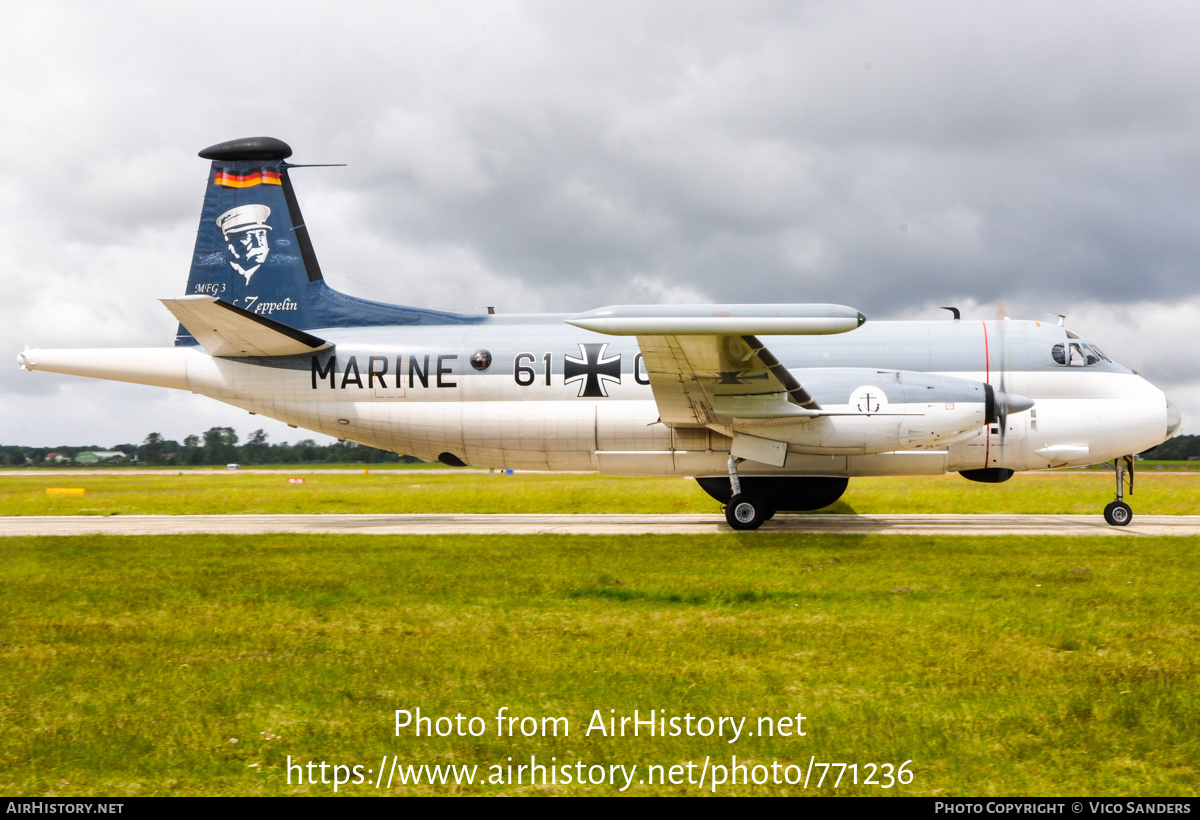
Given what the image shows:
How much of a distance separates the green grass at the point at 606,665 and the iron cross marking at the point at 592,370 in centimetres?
664

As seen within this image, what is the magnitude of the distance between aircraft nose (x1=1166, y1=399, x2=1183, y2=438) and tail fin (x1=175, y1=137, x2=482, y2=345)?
17.6 meters

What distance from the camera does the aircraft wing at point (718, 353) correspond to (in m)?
12.1

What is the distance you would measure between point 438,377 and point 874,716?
570 inches

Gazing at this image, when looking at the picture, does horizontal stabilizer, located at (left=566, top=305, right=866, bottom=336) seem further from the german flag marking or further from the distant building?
the distant building

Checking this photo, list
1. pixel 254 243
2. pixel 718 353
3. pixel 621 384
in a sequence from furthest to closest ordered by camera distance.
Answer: pixel 254 243 < pixel 621 384 < pixel 718 353

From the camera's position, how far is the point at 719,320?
12.4 metres

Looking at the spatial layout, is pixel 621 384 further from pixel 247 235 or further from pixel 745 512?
pixel 247 235

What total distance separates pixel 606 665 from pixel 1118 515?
14.3 meters

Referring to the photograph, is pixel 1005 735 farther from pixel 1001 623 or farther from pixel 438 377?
pixel 438 377

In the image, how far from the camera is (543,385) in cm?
1803

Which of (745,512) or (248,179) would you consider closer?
(745,512)

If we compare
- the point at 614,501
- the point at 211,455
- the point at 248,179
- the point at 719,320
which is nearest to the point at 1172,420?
the point at 719,320

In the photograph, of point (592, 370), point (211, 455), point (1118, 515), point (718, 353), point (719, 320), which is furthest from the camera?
point (211, 455)
